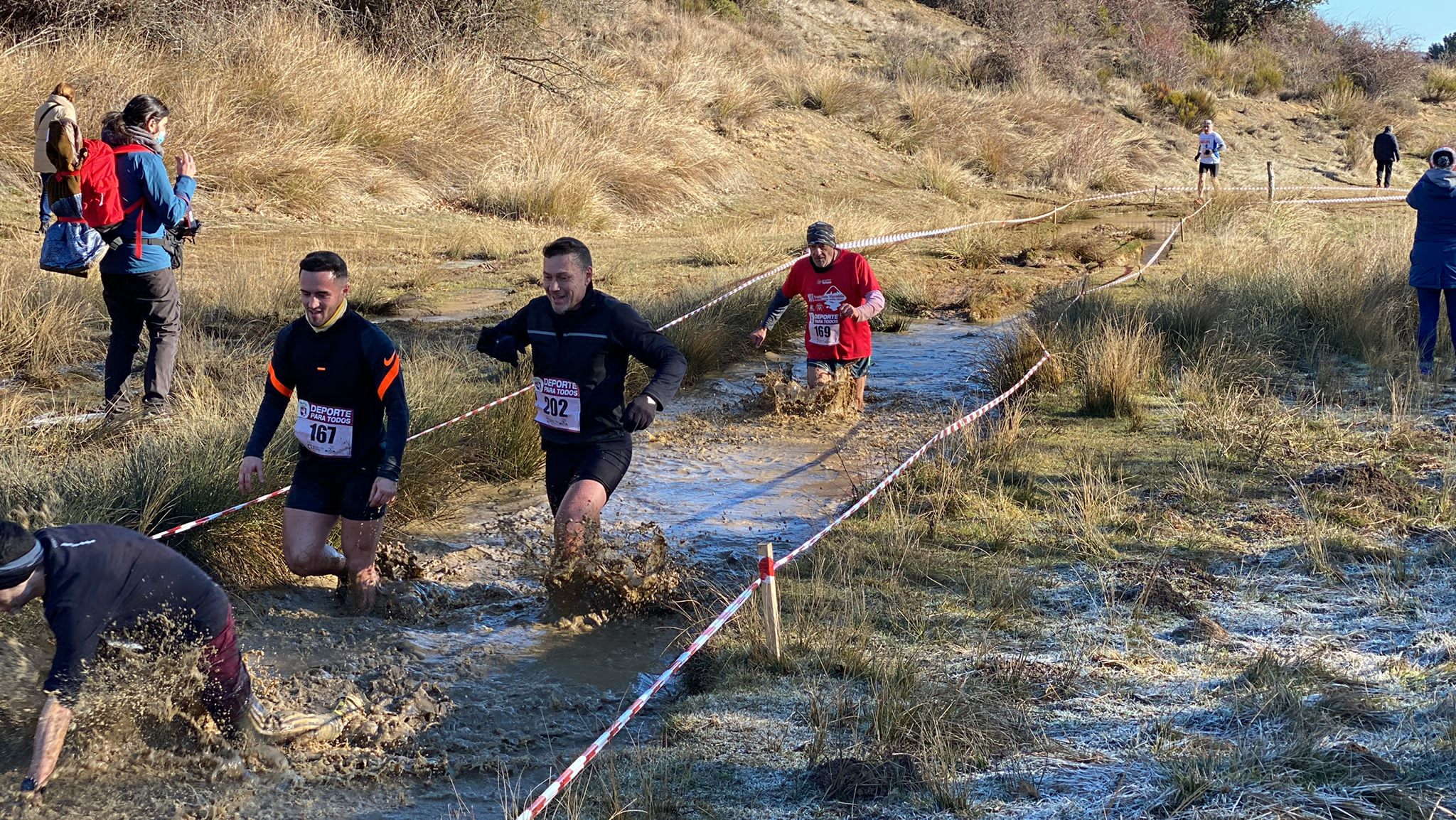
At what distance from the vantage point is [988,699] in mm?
4656

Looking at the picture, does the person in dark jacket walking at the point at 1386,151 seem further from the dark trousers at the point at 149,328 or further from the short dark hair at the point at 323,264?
the short dark hair at the point at 323,264

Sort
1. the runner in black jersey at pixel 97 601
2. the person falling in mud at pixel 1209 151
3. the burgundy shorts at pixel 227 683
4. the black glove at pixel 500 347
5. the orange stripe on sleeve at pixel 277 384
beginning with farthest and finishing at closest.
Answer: the person falling in mud at pixel 1209 151, the black glove at pixel 500 347, the orange stripe on sleeve at pixel 277 384, the burgundy shorts at pixel 227 683, the runner in black jersey at pixel 97 601

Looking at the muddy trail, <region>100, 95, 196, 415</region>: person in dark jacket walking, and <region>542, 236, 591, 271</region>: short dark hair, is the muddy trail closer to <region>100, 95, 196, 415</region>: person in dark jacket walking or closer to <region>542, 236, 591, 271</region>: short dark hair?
<region>542, 236, 591, 271</region>: short dark hair

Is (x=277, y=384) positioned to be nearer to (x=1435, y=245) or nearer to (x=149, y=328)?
(x=149, y=328)

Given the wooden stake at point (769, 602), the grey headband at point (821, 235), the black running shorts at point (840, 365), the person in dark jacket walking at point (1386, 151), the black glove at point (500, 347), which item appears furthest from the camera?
the person in dark jacket walking at point (1386, 151)

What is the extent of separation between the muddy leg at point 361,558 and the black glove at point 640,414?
1.17 m

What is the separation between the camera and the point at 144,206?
24.8ft

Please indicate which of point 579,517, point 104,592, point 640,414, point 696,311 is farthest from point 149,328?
point 104,592

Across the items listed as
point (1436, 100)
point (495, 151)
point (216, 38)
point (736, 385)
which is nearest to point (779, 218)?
point (495, 151)

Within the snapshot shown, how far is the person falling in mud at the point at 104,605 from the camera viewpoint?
11.8 feet

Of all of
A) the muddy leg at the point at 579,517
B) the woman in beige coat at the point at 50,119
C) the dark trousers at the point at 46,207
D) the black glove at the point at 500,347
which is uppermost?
the woman in beige coat at the point at 50,119

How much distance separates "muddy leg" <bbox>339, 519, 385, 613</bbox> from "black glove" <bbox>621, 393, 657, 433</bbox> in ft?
3.83

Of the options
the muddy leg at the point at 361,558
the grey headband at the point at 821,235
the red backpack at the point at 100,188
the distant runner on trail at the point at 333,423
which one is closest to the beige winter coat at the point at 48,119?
the red backpack at the point at 100,188

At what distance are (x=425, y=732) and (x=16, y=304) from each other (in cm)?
641
